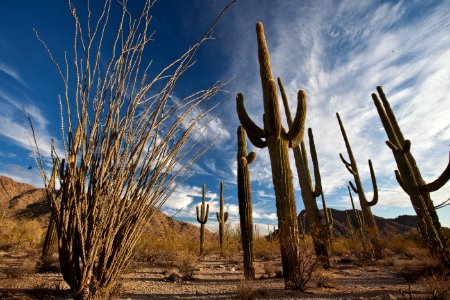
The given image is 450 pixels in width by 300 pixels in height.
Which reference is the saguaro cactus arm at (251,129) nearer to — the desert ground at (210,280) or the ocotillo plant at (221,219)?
the desert ground at (210,280)

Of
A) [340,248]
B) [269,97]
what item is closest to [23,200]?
[340,248]

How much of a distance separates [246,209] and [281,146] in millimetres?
1890

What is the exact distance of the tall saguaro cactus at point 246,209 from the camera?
6.16 m

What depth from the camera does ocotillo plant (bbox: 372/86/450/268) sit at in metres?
6.20

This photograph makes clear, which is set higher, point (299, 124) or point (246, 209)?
point (299, 124)

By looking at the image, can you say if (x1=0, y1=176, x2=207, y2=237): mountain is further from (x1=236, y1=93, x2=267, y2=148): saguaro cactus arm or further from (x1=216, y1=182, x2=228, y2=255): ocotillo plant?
(x1=236, y1=93, x2=267, y2=148): saguaro cactus arm

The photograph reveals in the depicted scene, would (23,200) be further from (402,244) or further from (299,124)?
(402,244)

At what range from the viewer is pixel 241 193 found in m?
6.69

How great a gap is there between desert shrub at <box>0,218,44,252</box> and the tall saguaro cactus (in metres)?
9.03

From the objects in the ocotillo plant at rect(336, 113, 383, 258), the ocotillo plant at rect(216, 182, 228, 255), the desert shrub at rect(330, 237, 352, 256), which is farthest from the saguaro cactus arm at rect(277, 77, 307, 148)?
the ocotillo plant at rect(216, 182, 228, 255)

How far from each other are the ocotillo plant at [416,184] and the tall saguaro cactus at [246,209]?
367cm

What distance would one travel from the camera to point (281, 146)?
5.66 meters

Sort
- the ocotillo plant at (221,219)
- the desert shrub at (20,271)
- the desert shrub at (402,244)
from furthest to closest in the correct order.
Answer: the ocotillo plant at (221,219) → the desert shrub at (402,244) → the desert shrub at (20,271)

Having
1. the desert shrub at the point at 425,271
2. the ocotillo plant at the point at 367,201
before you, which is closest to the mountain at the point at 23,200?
the ocotillo plant at the point at 367,201
